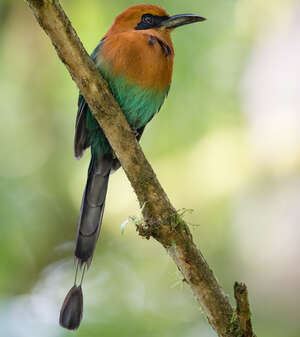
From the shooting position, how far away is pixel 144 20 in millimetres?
3779

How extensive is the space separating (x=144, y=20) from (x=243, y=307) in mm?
2163

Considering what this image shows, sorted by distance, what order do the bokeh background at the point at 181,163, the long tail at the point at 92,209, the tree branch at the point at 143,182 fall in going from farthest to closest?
the bokeh background at the point at 181,163 < the long tail at the point at 92,209 < the tree branch at the point at 143,182

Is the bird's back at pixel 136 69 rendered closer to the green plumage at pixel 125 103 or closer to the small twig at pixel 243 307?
the green plumage at pixel 125 103

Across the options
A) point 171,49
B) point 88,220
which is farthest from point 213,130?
point 88,220

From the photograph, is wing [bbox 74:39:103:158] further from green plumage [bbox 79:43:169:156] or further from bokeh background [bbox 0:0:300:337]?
bokeh background [bbox 0:0:300:337]

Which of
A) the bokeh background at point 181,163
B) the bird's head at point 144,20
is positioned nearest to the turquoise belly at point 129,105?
the bird's head at point 144,20

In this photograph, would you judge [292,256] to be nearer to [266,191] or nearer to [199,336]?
[266,191]

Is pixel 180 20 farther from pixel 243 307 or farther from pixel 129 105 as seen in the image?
pixel 243 307

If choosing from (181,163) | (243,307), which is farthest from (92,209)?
(243,307)

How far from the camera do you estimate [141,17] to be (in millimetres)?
3779

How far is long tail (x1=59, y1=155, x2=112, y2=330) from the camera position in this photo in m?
3.06

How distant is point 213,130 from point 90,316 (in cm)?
157

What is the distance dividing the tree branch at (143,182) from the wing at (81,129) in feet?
2.65

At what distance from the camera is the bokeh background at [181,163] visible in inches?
168
